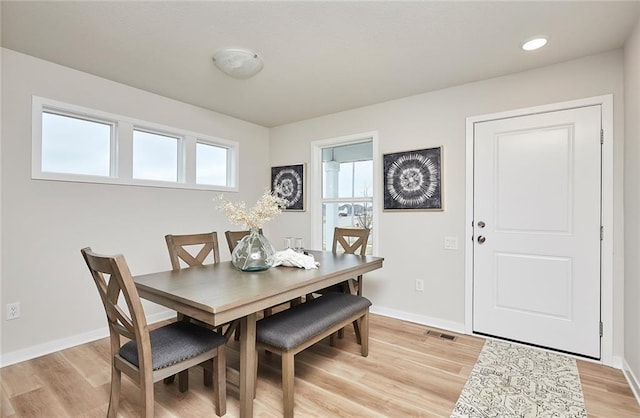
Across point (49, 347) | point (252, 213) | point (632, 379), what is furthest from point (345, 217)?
point (49, 347)

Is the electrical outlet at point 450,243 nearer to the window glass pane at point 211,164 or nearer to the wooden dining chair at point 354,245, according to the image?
the wooden dining chair at point 354,245

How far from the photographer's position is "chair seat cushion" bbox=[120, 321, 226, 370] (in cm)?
154

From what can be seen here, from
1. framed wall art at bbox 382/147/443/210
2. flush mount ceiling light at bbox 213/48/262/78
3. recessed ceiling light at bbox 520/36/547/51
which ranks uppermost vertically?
recessed ceiling light at bbox 520/36/547/51

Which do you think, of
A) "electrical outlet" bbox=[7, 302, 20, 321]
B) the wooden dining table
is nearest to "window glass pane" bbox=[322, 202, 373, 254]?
the wooden dining table

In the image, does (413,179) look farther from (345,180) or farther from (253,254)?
(253,254)

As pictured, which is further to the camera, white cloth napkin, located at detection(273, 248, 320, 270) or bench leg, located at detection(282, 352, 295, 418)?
white cloth napkin, located at detection(273, 248, 320, 270)

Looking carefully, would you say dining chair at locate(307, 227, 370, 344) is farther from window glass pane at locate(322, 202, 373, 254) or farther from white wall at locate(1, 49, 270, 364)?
white wall at locate(1, 49, 270, 364)

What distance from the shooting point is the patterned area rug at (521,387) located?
72.1 inches

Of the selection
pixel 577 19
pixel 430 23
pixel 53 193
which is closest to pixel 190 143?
pixel 53 193

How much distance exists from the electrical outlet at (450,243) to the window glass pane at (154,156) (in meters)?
3.07

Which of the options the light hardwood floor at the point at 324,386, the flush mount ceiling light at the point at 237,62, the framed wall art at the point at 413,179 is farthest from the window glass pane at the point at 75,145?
the framed wall art at the point at 413,179

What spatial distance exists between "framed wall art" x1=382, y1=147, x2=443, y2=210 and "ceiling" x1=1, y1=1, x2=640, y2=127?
707 millimetres

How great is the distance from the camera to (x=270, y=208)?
2232 millimetres

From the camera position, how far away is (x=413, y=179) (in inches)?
132
